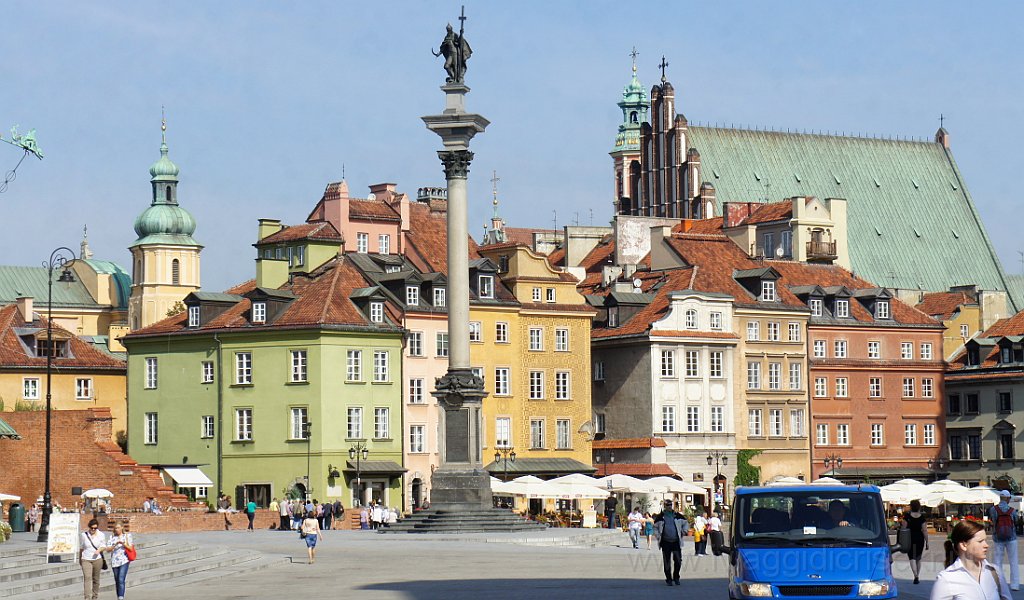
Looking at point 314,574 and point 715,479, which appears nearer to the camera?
point 314,574

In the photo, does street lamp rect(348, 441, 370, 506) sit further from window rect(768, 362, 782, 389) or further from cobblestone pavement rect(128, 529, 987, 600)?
cobblestone pavement rect(128, 529, 987, 600)

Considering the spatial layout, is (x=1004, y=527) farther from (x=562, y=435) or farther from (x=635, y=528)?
(x=562, y=435)

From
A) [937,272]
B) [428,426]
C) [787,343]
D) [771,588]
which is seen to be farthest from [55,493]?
[937,272]

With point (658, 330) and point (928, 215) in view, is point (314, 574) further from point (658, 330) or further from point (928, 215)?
point (928, 215)

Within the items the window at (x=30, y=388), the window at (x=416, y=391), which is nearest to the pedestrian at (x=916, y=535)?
the window at (x=416, y=391)

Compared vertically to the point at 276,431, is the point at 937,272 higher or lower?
higher

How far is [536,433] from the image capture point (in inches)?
3622

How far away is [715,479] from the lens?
93.8 meters

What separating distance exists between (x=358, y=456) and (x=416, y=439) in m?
3.98

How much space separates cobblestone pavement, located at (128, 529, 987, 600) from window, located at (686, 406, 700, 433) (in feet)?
115

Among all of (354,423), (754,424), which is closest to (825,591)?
(354,423)

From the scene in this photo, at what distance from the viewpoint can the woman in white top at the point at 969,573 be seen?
51.1 feet

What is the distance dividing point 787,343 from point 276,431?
85.8 ft

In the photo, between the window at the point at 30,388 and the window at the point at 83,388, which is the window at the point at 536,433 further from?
the window at the point at 30,388
